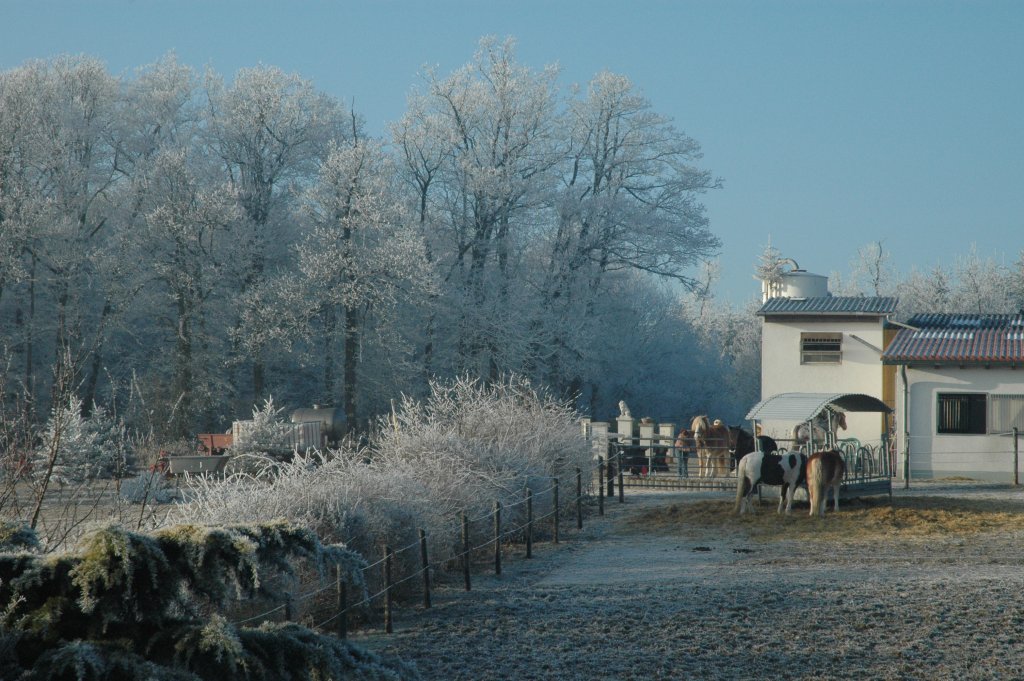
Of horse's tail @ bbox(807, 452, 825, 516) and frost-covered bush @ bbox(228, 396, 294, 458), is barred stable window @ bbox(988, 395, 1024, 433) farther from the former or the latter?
frost-covered bush @ bbox(228, 396, 294, 458)

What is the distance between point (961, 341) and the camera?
1126 inches

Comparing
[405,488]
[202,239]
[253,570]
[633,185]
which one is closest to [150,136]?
[202,239]

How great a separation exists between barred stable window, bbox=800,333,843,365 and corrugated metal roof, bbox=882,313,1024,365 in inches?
69.2

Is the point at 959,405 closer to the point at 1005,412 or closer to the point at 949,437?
the point at 949,437

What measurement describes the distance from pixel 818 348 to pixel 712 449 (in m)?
5.83

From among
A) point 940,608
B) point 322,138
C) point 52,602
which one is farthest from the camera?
point 322,138

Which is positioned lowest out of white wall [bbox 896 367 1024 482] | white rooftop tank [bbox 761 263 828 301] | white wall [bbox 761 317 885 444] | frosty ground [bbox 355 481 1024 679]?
frosty ground [bbox 355 481 1024 679]

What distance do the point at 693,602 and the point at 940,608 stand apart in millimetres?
2300

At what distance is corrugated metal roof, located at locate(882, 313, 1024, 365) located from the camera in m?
27.4

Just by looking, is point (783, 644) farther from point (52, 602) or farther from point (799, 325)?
point (799, 325)

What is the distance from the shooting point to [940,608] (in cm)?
1102

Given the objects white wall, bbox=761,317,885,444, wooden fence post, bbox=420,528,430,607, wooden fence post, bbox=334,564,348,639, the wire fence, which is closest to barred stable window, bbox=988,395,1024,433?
white wall, bbox=761,317,885,444

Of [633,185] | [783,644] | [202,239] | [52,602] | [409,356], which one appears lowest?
[783,644]

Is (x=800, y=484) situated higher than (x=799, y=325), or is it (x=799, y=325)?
(x=799, y=325)
